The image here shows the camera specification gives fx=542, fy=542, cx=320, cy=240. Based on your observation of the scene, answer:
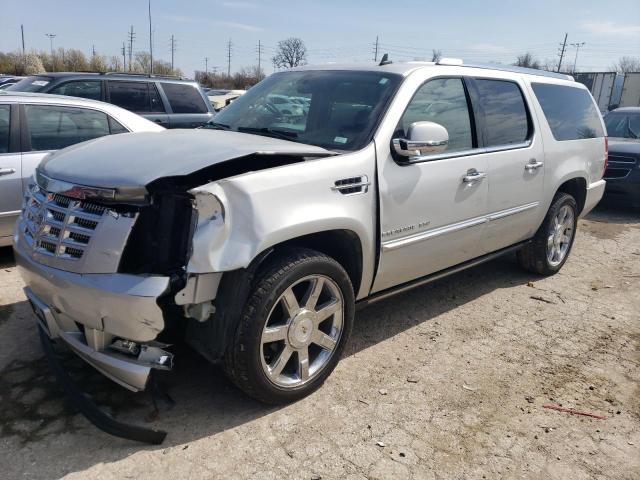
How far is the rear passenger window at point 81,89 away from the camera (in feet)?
24.1

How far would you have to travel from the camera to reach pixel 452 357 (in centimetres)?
374

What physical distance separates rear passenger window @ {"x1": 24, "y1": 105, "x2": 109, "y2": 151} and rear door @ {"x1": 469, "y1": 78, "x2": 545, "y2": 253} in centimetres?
360

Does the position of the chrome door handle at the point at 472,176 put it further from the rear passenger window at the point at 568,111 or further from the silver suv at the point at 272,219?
the rear passenger window at the point at 568,111

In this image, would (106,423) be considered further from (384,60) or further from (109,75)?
(109,75)

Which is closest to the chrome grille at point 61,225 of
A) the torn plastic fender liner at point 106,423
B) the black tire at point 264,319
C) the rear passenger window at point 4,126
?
the torn plastic fender liner at point 106,423

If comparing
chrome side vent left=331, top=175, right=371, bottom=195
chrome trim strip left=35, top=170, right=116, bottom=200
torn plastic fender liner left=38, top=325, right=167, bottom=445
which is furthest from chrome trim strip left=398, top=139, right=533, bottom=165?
torn plastic fender liner left=38, top=325, right=167, bottom=445

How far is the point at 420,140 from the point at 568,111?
275 cm

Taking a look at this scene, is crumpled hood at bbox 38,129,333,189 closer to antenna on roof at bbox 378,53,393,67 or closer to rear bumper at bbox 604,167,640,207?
antenna on roof at bbox 378,53,393,67

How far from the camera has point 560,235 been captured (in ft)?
18.1

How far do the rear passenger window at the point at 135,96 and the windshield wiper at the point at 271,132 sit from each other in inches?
185

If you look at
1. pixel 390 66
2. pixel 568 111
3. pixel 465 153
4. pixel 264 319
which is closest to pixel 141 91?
pixel 390 66

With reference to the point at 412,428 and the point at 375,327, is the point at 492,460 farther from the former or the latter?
the point at 375,327

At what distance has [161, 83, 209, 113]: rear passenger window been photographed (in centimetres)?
825

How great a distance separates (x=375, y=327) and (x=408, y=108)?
1.64 m
